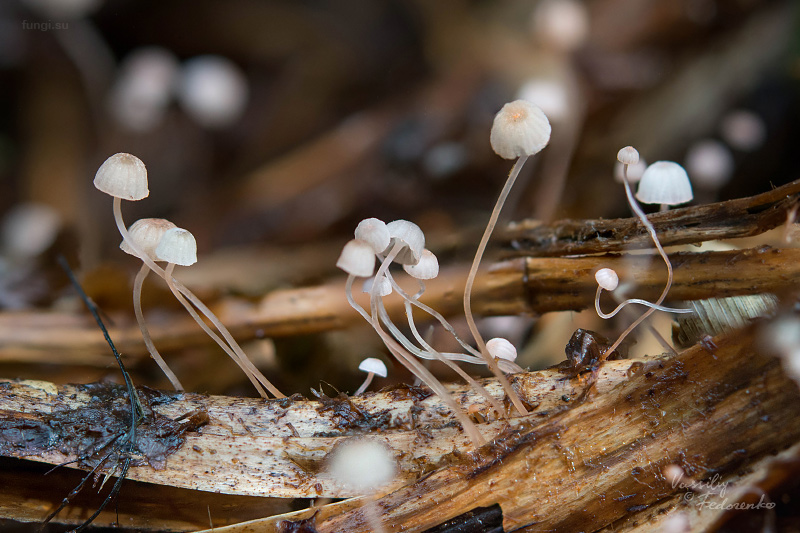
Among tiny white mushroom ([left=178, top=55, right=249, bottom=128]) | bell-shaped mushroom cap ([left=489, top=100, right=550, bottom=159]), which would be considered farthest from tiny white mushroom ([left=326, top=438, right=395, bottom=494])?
tiny white mushroom ([left=178, top=55, right=249, bottom=128])

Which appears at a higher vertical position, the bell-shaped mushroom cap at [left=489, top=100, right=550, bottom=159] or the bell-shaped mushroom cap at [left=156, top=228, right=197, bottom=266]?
the bell-shaped mushroom cap at [left=156, top=228, right=197, bottom=266]

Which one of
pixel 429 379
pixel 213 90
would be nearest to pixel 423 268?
pixel 429 379

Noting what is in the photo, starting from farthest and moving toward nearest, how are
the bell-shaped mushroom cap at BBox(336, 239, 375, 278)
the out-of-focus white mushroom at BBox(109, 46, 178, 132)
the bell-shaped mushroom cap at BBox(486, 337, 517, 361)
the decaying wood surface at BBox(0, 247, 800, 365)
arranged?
the out-of-focus white mushroom at BBox(109, 46, 178, 132)
the decaying wood surface at BBox(0, 247, 800, 365)
the bell-shaped mushroom cap at BBox(486, 337, 517, 361)
the bell-shaped mushroom cap at BBox(336, 239, 375, 278)

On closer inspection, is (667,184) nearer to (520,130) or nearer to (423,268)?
(520,130)

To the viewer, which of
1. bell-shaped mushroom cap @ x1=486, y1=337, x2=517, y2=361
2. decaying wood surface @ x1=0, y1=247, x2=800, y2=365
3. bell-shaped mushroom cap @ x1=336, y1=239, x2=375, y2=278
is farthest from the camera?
decaying wood surface @ x1=0, y1=247, x2=800, y2=365

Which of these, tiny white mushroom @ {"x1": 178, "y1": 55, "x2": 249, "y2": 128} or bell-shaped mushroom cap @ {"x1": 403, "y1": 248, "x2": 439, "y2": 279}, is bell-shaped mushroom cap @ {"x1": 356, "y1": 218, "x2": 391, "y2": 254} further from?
tiny white mushroom @ {"x1": 178, "y1": 55, "x2": 249, "y2": 128}

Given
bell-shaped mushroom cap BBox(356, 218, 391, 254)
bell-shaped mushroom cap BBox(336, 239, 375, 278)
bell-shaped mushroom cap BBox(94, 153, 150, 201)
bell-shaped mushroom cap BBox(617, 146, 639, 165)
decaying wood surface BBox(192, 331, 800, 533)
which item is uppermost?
bell-shaped mushroom cap BBox(94, 153, 150, 201)

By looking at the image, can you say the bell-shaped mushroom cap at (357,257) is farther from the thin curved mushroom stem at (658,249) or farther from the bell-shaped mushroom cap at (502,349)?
the thin curved mushroom stem at (658,249)
